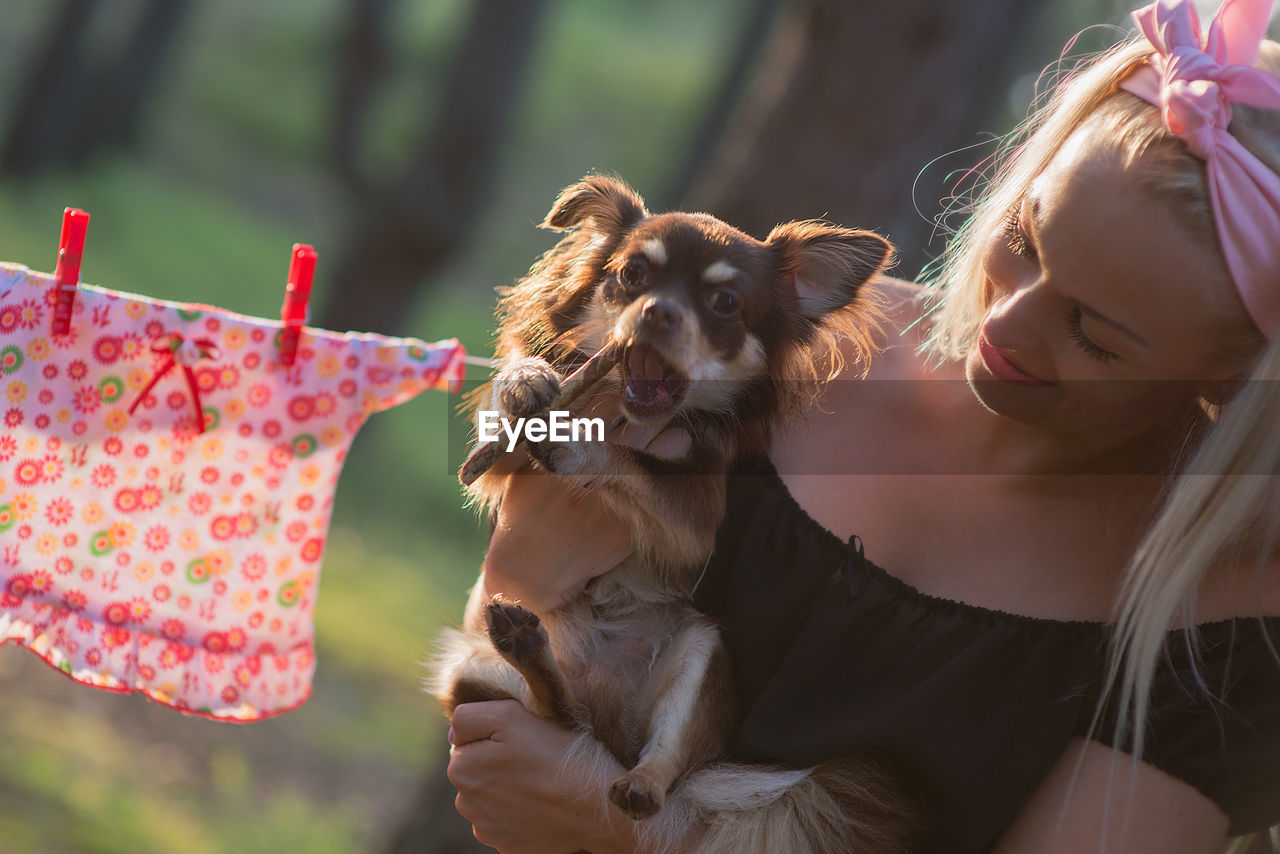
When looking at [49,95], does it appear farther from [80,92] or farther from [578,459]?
[578,459]

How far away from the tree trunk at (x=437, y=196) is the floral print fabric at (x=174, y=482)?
20.8 feet

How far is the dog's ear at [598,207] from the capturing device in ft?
9.03

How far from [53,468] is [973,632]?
7.28ft

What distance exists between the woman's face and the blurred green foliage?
1638mm

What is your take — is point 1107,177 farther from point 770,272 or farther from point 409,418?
point 409,418

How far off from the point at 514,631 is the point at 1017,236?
55.0 inches

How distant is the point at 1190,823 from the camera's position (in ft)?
7.23

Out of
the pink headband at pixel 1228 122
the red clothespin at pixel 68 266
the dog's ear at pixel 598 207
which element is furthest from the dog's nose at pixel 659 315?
the red clothespin at pixel 68 266

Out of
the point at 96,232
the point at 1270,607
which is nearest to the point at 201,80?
the point at 96,232

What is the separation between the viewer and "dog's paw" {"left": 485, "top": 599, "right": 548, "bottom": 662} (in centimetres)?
236

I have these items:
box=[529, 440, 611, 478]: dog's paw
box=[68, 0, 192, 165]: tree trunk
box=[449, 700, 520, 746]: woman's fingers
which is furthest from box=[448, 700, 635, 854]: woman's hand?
box=[68, 0, 192, 165]: tree trunk

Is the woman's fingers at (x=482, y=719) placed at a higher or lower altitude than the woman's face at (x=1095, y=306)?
lower

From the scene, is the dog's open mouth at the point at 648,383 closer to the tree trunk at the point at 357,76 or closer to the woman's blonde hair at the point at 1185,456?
the woman's blonde hair at the point at 1185,456

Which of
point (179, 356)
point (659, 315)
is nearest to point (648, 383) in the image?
point (659, 315)
